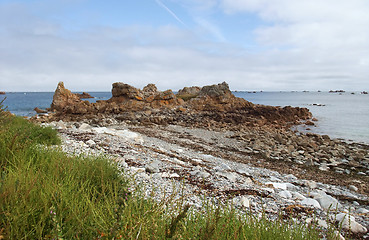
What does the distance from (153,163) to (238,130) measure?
15028 mm

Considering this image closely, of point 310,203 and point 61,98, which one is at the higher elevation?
point 61,98

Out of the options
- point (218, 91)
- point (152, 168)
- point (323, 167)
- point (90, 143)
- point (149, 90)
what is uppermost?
point (149, 90)

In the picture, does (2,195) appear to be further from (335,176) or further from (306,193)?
(335,176)

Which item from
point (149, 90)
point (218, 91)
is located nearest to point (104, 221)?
point (149, 90)

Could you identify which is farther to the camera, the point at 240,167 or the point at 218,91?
the point at 218,91

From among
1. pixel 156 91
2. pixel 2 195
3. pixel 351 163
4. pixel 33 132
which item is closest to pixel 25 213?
pixel 2 195

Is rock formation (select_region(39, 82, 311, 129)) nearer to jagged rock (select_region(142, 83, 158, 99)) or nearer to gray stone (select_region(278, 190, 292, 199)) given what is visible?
jagged rock (select_region(142, 83, 158, 99))

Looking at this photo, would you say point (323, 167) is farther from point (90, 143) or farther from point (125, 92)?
point (125, 92)

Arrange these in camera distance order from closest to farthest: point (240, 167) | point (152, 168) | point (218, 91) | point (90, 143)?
point (152, 168)
point (90, 143)
point (240, 167)
point (218, 91)

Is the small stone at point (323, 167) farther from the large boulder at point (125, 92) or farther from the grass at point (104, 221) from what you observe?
the large boulder at point (125, 92)

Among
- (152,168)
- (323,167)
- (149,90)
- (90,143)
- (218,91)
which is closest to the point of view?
(152,168)

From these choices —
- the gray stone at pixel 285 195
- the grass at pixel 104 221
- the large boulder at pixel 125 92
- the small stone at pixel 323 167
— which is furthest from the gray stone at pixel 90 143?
the large boulder at pixel 125 92

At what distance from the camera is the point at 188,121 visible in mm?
23531

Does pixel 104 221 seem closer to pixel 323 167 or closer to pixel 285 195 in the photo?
pixel 285 195
